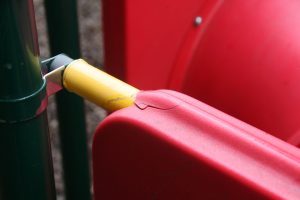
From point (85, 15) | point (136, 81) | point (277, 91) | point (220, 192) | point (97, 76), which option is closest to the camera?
point (220, 192)

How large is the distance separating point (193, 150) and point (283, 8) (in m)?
0.46

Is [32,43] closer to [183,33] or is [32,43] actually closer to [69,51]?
[69,51]

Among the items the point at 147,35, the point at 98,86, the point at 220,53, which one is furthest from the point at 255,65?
the point at 98,86

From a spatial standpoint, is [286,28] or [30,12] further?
[286,28]

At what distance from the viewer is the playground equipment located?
0.41 m

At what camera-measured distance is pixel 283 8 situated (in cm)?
79

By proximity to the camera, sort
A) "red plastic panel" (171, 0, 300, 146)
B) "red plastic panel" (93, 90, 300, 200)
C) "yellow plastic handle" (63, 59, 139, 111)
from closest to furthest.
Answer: "red plastic panel" (93, 90, 300, 200), "yellow plastic handle" (63, 59, 139, 111), "red plastic panel" (171, 0, 300, 146)

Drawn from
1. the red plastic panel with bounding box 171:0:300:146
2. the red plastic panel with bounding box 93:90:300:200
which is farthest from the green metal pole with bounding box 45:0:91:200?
the red plastic panel with bounding box 93:90:300:200

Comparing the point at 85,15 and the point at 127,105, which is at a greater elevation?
the point at 127,105

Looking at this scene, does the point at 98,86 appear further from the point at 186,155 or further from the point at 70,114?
the point at 70,114

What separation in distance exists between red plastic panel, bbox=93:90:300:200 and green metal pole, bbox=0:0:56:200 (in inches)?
3.0

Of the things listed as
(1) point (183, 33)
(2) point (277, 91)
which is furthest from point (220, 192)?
(1) point (183, 33)

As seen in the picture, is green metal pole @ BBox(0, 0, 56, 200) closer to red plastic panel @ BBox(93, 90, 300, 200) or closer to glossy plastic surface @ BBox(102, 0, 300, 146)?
red plastic panel @ BBox(93, 90, 300, 200)

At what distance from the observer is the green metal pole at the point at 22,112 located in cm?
46
